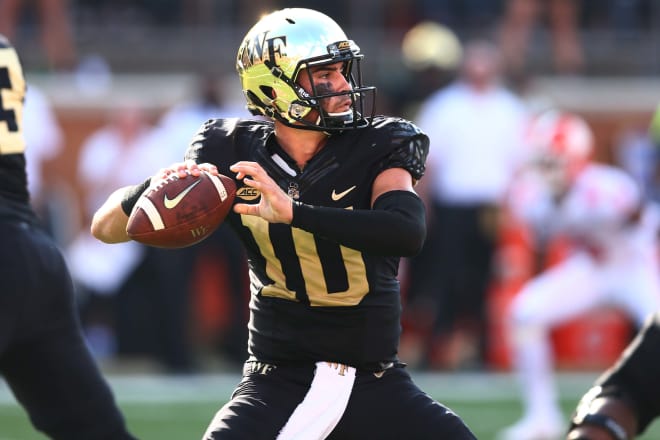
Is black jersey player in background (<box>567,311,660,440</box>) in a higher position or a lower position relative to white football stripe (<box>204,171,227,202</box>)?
lower

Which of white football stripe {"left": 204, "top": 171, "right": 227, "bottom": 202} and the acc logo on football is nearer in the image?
white football stripe {"left": 204, "top": 171, "right": 227, "bottom": 202}

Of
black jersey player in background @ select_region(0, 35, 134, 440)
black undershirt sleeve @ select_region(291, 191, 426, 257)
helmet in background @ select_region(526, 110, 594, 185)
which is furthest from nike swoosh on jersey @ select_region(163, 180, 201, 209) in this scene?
helmet in background @ select_region(526, 110, 594, 185)

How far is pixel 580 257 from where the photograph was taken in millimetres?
7488

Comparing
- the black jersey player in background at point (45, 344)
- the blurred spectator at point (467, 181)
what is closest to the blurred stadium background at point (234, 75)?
the blurred spectator at point (467, 181)

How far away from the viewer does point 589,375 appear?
9398 millimetres

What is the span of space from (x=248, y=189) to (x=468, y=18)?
8.26 metres

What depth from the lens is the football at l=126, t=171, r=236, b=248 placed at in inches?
154

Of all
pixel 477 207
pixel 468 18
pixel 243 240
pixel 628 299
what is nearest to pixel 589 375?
pixel 477 207

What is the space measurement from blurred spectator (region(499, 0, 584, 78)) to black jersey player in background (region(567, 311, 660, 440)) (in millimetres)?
7622

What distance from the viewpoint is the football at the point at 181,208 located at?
3900mm

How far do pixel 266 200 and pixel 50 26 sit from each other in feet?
26.2

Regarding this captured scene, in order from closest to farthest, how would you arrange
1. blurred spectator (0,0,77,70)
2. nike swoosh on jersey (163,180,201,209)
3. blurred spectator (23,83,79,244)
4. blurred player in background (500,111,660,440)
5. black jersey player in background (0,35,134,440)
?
nike swoosh on jersey (163,180,201,209) < black jersey player in background (0,35,134,440) < blurred player in background (500,111,660,440) < blurred spectator (23,83,79,244) < blurred spectator (0,0,77,70)

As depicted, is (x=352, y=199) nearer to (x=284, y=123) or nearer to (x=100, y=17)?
(x=284, y=123)

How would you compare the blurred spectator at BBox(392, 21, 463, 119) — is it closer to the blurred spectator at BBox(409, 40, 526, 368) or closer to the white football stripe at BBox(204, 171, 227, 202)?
the blurred spectator at BBox(409, 40, 526, 368)
